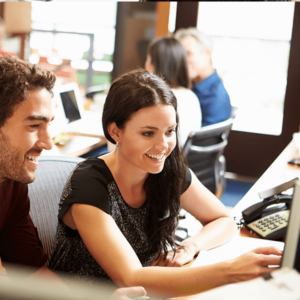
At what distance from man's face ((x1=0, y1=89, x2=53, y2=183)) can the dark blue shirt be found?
6.87 feet

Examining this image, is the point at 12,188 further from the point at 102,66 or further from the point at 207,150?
the point at 102,66

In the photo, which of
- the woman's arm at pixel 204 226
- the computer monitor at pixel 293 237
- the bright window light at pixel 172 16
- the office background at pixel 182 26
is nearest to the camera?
the computer monitor at pixel 293 237

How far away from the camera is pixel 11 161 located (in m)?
1.06

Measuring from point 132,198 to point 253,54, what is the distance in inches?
137

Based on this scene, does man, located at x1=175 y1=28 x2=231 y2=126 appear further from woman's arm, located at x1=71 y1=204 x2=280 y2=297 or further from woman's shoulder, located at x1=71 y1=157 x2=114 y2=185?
woman's arm, located at x1=71 y1=204 x2=280 y2=297

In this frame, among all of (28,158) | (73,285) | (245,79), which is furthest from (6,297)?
(245,79)

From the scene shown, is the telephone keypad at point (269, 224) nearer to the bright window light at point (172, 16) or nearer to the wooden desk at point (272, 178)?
the wooden desk at point (272, 178)

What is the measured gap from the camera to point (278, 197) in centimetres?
145

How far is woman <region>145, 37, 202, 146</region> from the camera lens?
260cm

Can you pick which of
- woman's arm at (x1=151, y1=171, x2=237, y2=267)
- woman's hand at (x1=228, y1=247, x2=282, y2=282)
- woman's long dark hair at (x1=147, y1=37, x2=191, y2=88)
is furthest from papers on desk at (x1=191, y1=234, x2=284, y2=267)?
woman's long dark hair at (x1=147, y1=37, x2=191, y2=88)

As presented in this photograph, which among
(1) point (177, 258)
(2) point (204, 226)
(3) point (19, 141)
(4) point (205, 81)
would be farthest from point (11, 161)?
(4) point (205, 81)

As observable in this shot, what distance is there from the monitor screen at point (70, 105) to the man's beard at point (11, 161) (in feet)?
7.22

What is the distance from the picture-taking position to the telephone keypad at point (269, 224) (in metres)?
1.37

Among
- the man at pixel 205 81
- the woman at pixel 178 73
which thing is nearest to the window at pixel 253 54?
the man at pixel 205 81
